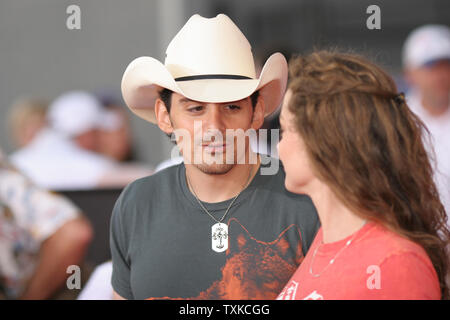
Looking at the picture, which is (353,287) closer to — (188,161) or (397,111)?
(397,111)

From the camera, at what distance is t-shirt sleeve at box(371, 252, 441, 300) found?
1.21 m

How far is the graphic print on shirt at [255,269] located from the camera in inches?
58.5

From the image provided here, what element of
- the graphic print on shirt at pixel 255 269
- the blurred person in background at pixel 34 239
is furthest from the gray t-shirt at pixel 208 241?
the blurred person in background at pixel 34 239

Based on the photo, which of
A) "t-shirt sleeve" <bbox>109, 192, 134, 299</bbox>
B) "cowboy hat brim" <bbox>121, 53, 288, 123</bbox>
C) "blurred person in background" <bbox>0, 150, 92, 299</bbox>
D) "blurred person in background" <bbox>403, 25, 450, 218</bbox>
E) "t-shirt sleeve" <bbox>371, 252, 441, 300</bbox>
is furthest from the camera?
"blurred person in background" <bbox>403, 25, 450, 218</bbox>

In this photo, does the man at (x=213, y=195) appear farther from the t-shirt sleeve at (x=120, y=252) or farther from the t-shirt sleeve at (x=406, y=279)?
the t-shirt sleeve at (x=406, y=279)

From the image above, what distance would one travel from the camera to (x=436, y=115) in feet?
12.6

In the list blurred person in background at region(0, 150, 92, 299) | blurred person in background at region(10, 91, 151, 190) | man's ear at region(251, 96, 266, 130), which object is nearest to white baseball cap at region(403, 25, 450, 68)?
blurred person in background at region(10, 91, 151, 190)

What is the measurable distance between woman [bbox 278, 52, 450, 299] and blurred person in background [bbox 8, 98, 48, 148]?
360cm

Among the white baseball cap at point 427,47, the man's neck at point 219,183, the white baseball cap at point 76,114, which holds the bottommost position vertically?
the man's neck at point 219,183

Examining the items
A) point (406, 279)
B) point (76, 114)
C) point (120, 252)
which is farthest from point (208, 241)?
point (76, 114)

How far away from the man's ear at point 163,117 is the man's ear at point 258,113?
22cm

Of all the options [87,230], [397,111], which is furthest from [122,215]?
[87,230]

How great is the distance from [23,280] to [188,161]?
1.01 metres

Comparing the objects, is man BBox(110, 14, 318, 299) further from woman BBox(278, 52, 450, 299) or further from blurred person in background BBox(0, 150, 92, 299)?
blurred person in background BBox(0, 150, 92, 299)
